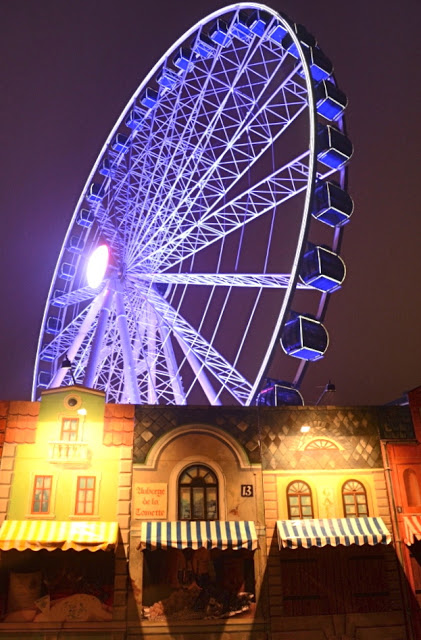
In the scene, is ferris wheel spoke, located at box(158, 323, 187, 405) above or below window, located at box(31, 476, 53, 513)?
above

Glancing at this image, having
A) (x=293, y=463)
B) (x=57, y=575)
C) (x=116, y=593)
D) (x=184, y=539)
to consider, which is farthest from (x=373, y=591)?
(x=57, y=575)

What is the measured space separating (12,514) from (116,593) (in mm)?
2921

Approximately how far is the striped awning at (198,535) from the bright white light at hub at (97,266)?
31.6 feet

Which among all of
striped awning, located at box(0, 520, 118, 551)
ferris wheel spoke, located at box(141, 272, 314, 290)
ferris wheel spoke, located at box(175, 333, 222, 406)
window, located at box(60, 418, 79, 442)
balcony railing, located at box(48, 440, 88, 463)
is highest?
ferris wheel spoke, located at box(141, 272, 314, 290)

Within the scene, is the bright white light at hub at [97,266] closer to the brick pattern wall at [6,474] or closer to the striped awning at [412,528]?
the brick pattern wall at [6,474]

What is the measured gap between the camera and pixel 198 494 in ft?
49.1

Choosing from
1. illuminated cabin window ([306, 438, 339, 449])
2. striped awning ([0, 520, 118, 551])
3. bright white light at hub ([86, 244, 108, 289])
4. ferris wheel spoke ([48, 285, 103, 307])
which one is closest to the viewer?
striped awning ([0, 520, 118, 551])

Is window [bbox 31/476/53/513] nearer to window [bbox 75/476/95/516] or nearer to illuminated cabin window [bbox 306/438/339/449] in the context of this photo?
window [bbox 75/476/95/516]

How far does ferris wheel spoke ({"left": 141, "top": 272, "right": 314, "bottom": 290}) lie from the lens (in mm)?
17297

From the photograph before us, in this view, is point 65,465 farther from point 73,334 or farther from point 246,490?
point 73,334

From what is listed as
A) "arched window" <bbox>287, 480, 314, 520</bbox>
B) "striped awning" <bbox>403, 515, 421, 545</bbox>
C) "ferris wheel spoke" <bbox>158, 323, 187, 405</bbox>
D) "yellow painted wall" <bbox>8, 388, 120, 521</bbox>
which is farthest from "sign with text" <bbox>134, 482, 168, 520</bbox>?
"striped awning" <bbox>403, 515, 421, 545</bbox>

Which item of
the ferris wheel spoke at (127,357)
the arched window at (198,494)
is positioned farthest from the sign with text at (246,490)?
the ferris wheel spoke at (127,357)

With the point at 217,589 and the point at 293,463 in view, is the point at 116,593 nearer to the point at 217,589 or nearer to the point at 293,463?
the point at 217,589

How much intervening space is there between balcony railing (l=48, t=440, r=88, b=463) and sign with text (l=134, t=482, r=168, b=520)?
4.89 feet
